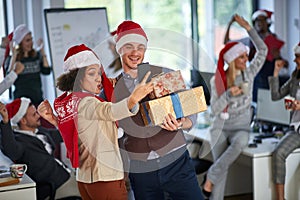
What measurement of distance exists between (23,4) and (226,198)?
2596 millimetres

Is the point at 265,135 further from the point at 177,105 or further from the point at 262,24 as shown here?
the point at 177,105

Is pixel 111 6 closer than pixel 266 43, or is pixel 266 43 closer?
pixel 266 43

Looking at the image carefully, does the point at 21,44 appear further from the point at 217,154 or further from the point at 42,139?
the point at 217,154

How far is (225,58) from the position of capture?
4.13 meters

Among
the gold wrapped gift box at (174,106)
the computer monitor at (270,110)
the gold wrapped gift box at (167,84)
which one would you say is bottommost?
the computer monitor at (270,110)

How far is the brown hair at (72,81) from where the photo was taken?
256 cm

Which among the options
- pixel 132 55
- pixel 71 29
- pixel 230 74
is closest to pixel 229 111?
pixel 230 74

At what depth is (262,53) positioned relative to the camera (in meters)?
4.14

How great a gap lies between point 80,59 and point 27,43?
2485mm

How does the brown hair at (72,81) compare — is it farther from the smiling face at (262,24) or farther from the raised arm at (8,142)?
the smiling face at (262,24)

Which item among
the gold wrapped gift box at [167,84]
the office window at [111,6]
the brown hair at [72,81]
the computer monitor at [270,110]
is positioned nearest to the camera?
the gold wrapped gift box at [167,84]

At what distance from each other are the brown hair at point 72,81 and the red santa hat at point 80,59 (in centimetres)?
2

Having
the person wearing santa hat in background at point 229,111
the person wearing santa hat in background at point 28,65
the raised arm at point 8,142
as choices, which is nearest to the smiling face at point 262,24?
the person wearing santa hat in background at point 229,111

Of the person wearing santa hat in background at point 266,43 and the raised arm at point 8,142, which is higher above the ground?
the person wearing santa hat in background at point 266,43
